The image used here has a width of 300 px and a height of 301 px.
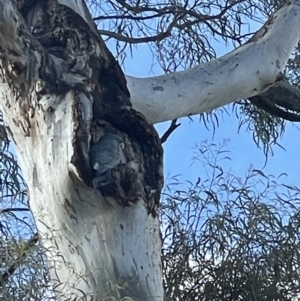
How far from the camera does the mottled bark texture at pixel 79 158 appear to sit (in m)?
2.54

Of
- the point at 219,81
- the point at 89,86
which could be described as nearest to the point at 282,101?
the point at 219,81

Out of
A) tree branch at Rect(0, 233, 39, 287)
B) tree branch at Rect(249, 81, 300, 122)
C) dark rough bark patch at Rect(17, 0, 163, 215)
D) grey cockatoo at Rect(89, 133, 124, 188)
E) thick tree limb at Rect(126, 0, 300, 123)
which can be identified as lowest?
tree branch at Rect(0, 233, 39, 287)

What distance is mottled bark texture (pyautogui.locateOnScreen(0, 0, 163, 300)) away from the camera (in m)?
2.54

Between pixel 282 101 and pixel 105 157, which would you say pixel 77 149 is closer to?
pixel 105 157

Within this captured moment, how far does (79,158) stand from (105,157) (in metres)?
0.09

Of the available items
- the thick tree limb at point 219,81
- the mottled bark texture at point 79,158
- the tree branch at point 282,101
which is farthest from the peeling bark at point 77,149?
the tree branch at point 282,101

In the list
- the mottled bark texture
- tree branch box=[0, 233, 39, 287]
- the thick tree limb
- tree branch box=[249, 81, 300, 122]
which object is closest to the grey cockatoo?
the mottled bark texture

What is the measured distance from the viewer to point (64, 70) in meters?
2.72

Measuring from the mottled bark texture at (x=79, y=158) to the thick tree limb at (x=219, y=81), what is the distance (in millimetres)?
283

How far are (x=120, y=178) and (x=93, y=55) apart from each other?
444mm

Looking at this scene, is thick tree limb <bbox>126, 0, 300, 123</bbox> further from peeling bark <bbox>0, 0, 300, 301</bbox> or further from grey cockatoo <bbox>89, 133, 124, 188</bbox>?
grey cockatoo <bbox>89, 133, 124, 188</bbox>

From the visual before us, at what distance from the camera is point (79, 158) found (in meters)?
→ 2.50

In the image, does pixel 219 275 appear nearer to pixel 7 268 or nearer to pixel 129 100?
pixel 129 100

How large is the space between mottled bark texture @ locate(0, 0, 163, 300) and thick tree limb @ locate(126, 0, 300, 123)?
283 millimetres
